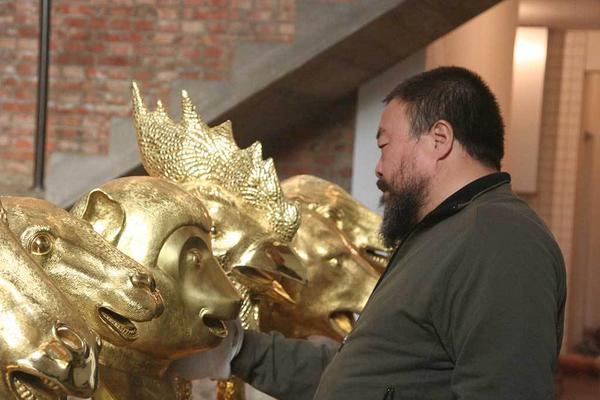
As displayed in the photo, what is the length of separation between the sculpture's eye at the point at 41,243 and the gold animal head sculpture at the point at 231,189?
0.67 meters

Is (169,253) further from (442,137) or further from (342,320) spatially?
(342,320)

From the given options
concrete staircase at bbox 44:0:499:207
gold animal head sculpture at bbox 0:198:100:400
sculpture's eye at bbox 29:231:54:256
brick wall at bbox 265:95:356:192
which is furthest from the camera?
brick wall at bbox 265:95:356:192

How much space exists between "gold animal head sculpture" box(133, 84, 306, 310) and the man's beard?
24 cm

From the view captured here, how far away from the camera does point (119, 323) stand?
211cm

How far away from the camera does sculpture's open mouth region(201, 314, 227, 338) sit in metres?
2.34

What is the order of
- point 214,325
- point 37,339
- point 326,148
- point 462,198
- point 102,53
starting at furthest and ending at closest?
point 326,148, point 102,53, point 462,198, point 214,325, point 37,339

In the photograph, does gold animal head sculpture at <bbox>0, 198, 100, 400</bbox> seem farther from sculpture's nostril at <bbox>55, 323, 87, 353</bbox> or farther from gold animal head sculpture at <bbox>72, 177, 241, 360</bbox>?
gold animal head sculpture at <bbox>72, 177, 241, 360</bbox>

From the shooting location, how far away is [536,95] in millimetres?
12539

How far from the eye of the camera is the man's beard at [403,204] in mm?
2545

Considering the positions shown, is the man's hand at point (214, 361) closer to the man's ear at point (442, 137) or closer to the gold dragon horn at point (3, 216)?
the man's ear at point (442, 137)

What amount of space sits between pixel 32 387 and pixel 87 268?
36 centimetres

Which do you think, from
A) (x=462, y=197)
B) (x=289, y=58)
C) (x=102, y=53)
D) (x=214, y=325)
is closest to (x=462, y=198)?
(x=462, y=197)

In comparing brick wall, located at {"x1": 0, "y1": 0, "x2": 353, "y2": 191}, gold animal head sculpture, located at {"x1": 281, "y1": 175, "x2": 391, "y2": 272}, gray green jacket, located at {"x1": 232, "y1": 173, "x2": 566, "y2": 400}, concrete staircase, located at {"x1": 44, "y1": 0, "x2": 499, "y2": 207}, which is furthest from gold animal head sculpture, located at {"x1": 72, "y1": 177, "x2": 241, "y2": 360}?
brick wall, located at {"x1": 0, "y1": 0, "x2": 353, "y2": 191}

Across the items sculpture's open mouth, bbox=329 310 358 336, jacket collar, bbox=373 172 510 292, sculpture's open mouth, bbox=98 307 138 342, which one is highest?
jacket collar, bbox=373 172 510 292
